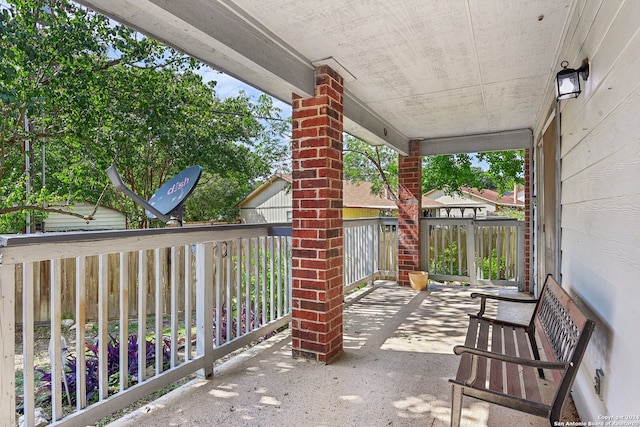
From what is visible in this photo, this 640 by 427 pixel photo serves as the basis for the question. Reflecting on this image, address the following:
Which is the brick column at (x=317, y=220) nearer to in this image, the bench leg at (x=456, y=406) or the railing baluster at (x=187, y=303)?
the railing baluster at (x=187, y=303)

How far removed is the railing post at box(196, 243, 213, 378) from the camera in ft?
8.63

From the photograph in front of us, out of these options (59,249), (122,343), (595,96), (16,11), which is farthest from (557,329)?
(16,11)

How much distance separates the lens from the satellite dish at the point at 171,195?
2886 millimetres

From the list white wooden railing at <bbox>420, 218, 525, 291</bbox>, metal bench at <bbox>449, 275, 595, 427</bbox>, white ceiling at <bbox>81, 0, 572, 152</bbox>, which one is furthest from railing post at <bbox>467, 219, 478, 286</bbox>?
metal bench at <bbox>449, 275, 595, 427</bbox>

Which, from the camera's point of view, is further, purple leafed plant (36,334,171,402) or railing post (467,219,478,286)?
railing post (467,219,478,286)

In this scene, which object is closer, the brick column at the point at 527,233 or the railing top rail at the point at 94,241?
the railing top rail at the point at 94,241

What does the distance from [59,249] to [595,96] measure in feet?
8.88

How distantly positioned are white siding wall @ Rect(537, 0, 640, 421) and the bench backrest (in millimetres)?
110

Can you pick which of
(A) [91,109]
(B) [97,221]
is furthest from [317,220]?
(B) [97,221]

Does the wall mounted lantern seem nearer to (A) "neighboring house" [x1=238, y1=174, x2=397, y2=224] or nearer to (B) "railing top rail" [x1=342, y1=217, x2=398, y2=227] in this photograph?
(B) "railing top rail" [x1=342, y1=217, x2=398, y2=227]

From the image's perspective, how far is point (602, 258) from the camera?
5.47 ft

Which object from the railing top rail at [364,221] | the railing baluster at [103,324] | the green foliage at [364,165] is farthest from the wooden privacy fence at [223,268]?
the green foliage at [364,165]

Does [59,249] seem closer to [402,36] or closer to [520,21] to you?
[402,36]

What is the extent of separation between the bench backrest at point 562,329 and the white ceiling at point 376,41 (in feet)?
5.72
